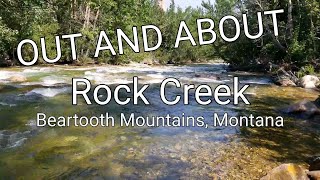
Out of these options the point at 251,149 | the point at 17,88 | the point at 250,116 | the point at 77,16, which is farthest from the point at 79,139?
the point at 77,16

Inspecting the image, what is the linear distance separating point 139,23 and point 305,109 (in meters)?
29.6

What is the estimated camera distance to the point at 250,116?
401 inches

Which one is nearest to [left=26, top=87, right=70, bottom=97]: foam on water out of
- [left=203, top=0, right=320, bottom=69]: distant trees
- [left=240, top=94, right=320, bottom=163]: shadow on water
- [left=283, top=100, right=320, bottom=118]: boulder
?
[left=240, top=94, right=320, bottom=163]: shadow on water

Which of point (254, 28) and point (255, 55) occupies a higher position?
point (254, 28)

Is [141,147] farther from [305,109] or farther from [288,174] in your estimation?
[305,109]

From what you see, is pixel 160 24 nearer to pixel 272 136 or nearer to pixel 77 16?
pixel 77 16

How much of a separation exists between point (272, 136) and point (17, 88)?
9.77 m

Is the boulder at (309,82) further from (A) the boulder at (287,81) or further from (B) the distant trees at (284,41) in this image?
(B) the distant trees at (284,41)

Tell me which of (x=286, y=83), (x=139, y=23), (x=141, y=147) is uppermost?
(x=139, y=23)

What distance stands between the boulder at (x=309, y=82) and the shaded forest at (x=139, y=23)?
1.88 metres

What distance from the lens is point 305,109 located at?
10305 millimetres

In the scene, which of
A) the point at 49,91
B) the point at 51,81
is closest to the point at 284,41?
the point at 51,81

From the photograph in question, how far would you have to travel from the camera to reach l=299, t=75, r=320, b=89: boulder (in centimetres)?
1639

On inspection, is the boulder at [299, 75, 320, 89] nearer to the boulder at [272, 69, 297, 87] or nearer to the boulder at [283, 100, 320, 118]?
the boulder at [272, 69, 297, 87]
